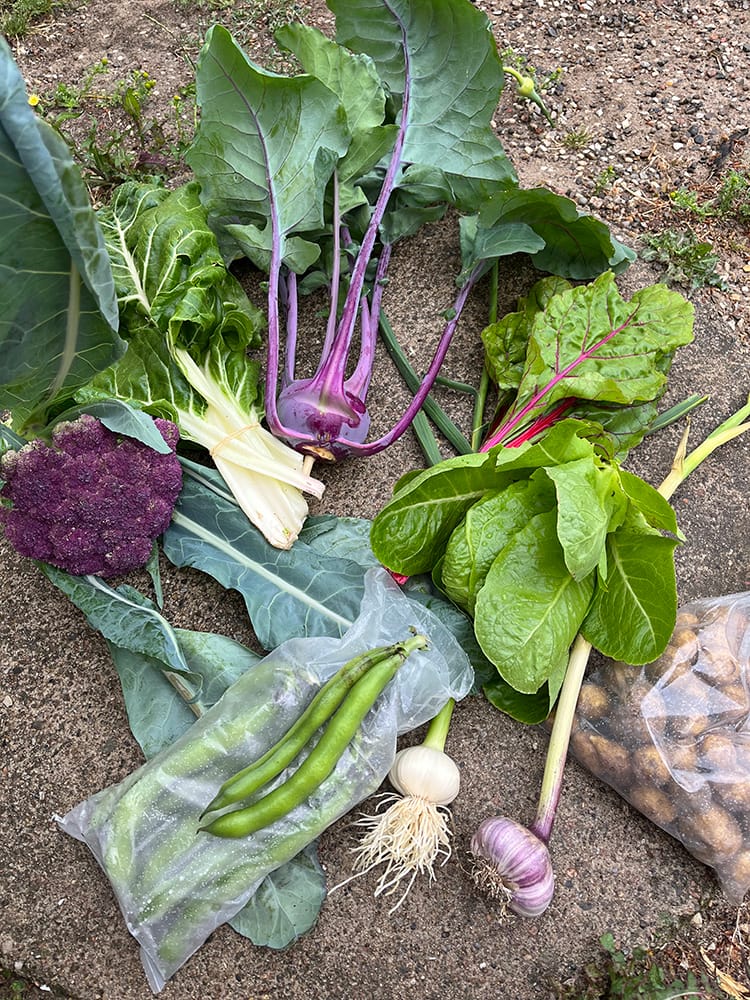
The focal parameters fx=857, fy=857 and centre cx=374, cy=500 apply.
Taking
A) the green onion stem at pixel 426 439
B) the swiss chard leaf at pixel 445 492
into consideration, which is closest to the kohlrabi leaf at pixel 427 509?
the swiss chard leaf at pixel 445 492

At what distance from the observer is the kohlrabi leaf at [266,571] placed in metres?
1.72

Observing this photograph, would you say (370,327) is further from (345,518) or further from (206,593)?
(206,593)

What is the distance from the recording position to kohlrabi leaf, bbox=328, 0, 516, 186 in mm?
1835

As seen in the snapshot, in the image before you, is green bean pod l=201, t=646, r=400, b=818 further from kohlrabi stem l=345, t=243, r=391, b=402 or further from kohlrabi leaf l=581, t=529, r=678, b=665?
kohlrabi stem l=345, t=243, r=391, b=402

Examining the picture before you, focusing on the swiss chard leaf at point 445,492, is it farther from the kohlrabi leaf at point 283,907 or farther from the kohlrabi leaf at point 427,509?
the kohlrabi leaf at point 283,907

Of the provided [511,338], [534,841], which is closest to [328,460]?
[511,338]

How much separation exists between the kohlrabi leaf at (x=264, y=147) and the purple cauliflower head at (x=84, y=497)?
0.55 metres

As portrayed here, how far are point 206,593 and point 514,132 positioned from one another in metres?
1.47

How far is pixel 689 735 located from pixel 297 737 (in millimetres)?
744

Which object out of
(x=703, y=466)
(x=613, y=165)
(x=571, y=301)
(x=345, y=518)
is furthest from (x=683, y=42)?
(x=345, y=518)

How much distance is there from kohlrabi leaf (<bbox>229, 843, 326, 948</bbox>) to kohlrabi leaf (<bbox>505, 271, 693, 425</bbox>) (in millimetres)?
1033

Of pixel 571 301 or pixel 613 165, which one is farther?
pixel 613 165

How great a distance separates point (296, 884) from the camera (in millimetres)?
1599

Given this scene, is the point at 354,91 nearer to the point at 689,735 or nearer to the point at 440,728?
the point at 440,728
